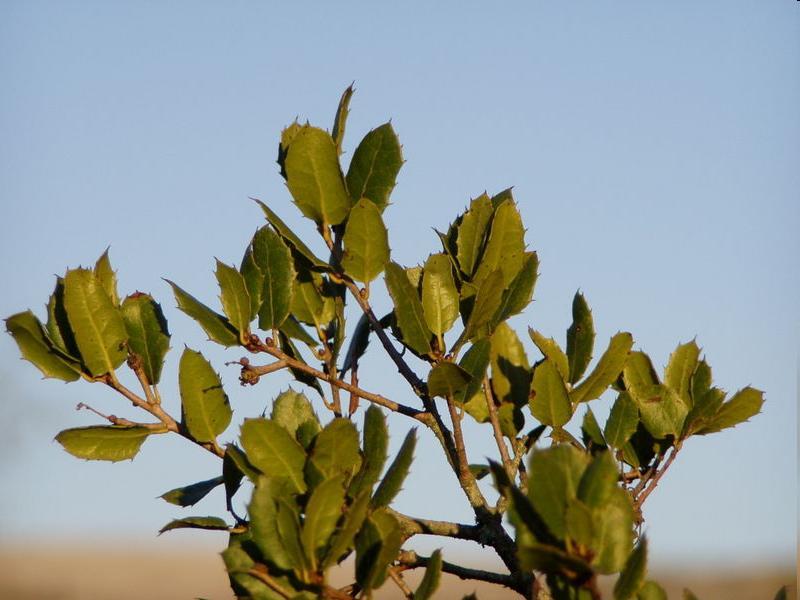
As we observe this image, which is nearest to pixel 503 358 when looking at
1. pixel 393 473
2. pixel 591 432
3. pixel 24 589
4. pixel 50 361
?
pixel 591 432

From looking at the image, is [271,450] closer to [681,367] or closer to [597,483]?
[597,483]

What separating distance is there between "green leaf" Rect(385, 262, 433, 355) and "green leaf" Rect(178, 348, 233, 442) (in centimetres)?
38

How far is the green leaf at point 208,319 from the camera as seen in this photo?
2.03 m

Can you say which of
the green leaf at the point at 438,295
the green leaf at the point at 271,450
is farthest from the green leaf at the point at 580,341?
the green leaf at the point at 271,450

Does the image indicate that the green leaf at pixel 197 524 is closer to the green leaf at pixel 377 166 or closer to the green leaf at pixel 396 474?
the green leaf at pixel 396 474

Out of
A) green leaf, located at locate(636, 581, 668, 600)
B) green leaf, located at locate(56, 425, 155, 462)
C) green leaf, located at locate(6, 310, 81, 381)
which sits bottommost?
green leaf, located at locate(636, 581, 668, 600)

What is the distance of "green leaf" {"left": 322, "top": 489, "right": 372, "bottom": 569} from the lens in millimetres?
1617

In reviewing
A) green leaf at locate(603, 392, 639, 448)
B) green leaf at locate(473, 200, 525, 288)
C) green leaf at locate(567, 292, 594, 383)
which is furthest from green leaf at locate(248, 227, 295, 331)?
green leaf at locate(603, 392, 639, 448)

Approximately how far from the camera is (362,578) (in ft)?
5.47

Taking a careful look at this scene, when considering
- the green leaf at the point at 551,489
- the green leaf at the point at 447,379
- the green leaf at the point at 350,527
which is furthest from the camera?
the green leaf at the point at 447,379

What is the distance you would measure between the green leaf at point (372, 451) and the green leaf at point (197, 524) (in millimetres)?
259

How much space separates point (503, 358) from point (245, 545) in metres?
0.71

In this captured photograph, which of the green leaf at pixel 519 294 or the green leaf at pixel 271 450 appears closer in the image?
the green leaf at pixel 271 450

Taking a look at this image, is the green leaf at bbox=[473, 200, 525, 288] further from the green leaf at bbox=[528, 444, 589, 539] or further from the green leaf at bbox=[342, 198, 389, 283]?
the green leaf at bbox=[528, 444, 589, 539]
